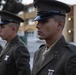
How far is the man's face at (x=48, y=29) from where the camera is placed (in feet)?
7.95

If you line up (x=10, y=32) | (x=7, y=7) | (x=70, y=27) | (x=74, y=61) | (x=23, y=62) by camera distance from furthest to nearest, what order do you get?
(x=70, y=27) < (x=7, y=7) < (x=10, y=32) < (x=23, y=62) < (x=74, y=61)

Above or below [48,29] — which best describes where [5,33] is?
below

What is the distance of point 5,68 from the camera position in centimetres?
347

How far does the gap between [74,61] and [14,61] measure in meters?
1.39

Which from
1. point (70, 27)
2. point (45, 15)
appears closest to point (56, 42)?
point (45, 15)

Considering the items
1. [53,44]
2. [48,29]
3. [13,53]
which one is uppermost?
[48,29]

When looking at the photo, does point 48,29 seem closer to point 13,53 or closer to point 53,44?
point 53,44

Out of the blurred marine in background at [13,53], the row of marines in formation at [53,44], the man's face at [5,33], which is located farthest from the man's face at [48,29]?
the man's face at [5,33]

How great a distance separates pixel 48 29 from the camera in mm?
2432

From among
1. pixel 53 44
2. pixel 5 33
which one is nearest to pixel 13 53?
pixel 5 33

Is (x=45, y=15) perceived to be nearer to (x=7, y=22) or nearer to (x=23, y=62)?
(x=23, y=62)

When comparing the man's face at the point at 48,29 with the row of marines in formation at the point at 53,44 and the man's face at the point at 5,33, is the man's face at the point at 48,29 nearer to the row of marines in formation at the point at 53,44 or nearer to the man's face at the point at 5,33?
the row of marines in formation at the point at 53,44

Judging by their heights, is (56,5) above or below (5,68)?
above

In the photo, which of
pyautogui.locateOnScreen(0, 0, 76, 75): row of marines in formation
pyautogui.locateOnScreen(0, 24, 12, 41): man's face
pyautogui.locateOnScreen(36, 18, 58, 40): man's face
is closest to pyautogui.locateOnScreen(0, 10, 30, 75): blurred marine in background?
pyautogui.locateOnScreen(0, 24, 12, 41): man's face
